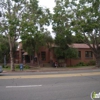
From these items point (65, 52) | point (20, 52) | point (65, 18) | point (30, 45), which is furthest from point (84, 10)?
point (20, 52)

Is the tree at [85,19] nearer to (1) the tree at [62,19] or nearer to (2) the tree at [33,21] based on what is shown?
(1) the tree at [62,19]

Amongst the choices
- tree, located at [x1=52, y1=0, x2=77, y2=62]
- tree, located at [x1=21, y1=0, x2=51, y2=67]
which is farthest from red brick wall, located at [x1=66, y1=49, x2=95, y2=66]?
tree, located at [x1=21, y1=0, x2=51, y2=67]

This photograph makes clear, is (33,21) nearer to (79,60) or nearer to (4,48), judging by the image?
(4,48)

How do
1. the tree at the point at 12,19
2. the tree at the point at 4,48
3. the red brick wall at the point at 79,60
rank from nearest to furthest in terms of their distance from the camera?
the tree at the point at 12,19 < the tree at the point at 4,48 < the red brick wall at the point at 79,60

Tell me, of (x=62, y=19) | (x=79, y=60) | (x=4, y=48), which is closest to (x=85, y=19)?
(x=62, y=19)

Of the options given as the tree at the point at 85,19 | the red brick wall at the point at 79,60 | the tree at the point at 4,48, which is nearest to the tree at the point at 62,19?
the tree at the point at 85,19

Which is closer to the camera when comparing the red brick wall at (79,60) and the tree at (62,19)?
the tree at (62,19)

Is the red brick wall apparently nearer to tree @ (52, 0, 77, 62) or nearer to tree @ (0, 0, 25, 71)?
tree @ (52, 0, 77, 62)

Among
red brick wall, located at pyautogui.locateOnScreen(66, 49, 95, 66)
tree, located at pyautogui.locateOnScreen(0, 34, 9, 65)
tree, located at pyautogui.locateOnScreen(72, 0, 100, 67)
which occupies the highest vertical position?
tree, located at pyautogui.locateOnScreen(72, 0, 100, 67)

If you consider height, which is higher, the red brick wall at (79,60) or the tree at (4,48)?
the tree at (4,48)

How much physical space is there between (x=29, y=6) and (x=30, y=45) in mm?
7935

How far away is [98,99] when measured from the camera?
7754 millimetres

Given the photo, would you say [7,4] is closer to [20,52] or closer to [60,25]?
[60,25]

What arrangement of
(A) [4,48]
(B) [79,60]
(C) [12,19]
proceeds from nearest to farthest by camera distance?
(C) [12,19], (A) [4,48], (B) [79,60]
